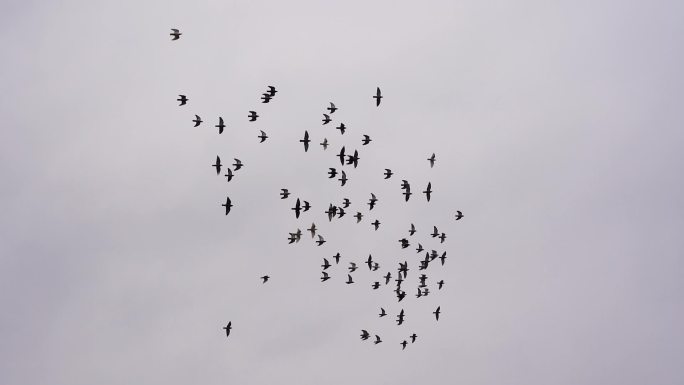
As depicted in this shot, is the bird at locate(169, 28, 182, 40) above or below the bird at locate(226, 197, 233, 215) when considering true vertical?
above

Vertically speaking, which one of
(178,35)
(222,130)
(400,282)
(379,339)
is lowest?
(379,339)

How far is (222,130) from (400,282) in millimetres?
36276

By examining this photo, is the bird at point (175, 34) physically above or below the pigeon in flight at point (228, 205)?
above

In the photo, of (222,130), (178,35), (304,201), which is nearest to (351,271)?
(304,201)

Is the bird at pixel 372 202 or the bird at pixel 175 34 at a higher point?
the bird at pixel 175 34

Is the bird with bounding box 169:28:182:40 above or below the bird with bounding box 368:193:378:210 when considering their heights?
above

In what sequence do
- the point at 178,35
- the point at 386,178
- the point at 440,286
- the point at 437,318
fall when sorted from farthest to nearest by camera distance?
the point at 437,318
the point at 440,286
the point at 386,178
the point at 178,35

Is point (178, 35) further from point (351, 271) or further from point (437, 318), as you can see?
point (437, 318)

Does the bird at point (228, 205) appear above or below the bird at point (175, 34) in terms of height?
below

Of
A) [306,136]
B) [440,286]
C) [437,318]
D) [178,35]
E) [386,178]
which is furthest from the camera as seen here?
[437,318]

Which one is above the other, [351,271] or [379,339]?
[351,271]

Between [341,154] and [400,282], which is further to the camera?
[400,282]

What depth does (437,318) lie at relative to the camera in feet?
572

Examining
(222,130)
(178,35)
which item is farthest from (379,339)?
(178,35)
